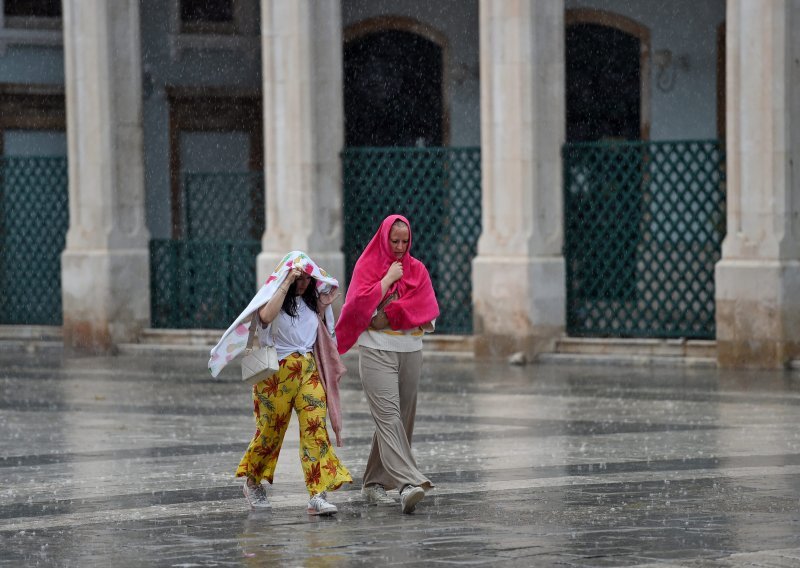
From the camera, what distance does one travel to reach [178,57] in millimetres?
25734

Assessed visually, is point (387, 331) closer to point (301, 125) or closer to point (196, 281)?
point (301, 125)

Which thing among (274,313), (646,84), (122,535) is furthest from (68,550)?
(646,84)

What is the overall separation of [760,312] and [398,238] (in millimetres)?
8607

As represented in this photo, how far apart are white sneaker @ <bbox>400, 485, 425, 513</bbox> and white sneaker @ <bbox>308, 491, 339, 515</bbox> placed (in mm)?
339

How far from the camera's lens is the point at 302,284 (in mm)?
9883

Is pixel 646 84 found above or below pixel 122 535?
above

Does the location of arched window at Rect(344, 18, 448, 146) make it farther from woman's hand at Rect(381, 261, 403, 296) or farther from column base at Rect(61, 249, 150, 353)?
woman's hand at Rect(381, 261, 403, 296)

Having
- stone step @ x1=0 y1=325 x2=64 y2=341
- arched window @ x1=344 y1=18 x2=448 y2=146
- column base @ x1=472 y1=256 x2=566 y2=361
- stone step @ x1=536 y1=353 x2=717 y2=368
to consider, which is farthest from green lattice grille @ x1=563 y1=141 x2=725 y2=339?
stone step @ x1=0 y1=325 x2=64 y2=341

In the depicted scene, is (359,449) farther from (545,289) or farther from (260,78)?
(260,78)

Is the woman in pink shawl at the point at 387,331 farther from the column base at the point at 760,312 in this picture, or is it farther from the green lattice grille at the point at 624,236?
the green lattice grille at the point at 624,236

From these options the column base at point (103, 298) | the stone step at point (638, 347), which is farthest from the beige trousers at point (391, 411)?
the column base at point (103, 298)

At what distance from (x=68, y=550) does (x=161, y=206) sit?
58.7 feet

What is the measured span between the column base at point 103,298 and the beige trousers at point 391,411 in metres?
12.5

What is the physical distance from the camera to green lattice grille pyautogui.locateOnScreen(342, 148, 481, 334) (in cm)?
2086
